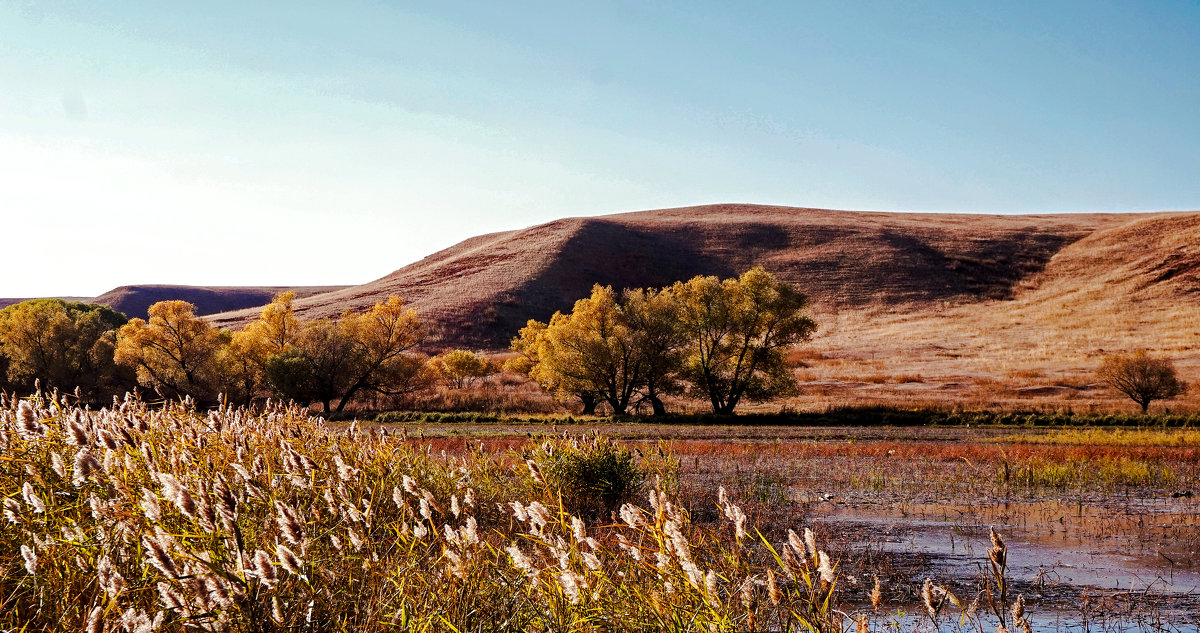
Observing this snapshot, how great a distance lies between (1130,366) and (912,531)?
4452 centimetres

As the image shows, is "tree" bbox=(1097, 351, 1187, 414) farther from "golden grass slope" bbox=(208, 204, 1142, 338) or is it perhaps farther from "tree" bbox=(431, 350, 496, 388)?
"golden grass slope" bbox=(208, 204, 1142, 338)

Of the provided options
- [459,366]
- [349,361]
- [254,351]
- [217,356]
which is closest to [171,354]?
[217,356]

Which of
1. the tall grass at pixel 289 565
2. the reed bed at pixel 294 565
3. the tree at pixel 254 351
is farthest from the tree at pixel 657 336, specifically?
the tall grass at pixel 289 565

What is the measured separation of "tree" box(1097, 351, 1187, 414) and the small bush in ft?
150

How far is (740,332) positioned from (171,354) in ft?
124

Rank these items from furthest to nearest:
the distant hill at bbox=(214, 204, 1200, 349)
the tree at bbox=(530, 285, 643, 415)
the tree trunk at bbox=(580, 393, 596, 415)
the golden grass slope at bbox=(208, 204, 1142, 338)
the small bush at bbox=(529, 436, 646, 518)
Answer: the golden grass slope at bbox=(208, 204, 1142, 338)
the distant hill at bbox=(214, 204, 1200, 349)
the tree trunk at bbox=(580, 393, 596, 415)
the tree at bbox=(530, 285, 643, 415)
the small bush at bbox=(529, 436, 646, 518)

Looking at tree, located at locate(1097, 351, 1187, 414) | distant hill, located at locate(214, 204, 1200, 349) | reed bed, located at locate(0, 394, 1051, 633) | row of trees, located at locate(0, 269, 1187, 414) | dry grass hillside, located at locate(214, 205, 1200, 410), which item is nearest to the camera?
reed bed, located at locate(0, 394, 1051, 633)

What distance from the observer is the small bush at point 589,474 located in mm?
14547

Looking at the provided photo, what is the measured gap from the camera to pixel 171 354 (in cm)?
6156

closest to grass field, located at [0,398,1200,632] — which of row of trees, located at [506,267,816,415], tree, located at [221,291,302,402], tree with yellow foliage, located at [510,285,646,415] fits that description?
row of trees, located at [506,267,816,415]

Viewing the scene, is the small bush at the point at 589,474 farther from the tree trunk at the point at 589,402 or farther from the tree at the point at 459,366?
the tree at the point at 459,366

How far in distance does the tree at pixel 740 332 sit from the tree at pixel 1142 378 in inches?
663

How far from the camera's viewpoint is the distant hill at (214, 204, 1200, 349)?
429 feet

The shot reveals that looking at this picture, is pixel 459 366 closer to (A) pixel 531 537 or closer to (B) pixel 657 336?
(B) pixel 657 336
